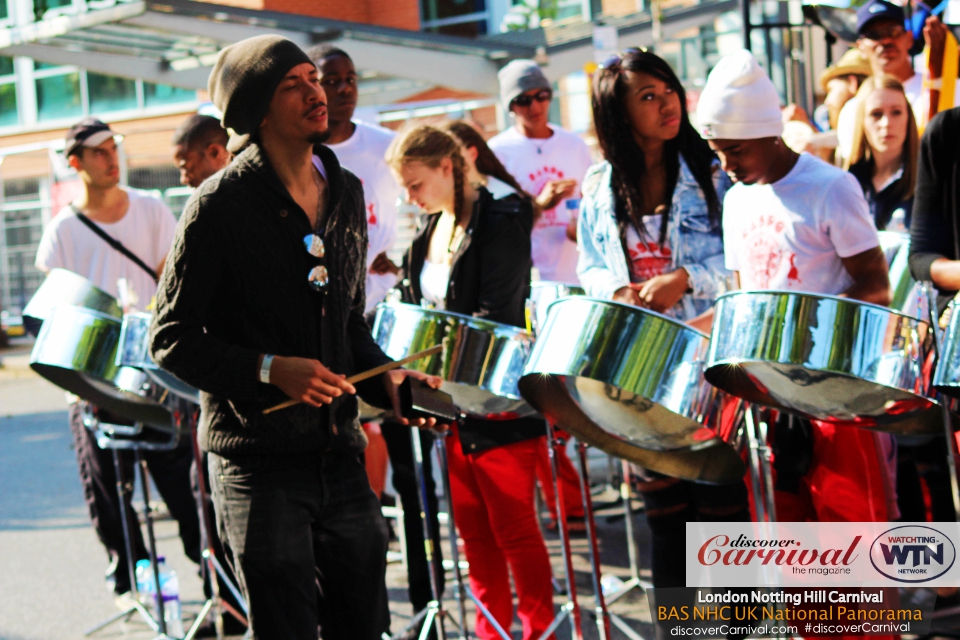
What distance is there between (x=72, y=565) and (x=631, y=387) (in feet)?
10.0

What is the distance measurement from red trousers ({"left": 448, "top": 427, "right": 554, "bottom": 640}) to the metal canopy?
536 cm

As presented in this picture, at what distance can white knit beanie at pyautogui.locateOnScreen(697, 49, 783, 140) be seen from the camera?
239 centimetres

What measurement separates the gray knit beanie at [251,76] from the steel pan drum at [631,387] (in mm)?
723

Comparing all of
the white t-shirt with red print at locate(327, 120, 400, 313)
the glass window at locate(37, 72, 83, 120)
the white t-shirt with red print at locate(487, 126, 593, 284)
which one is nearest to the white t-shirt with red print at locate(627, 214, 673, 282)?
the white t-shirt with red print at locate(327, 120, 400, 313)

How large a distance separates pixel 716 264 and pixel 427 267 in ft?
2.91

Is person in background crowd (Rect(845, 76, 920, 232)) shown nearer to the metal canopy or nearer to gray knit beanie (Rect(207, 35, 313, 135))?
gray knit beanie (Rect(207, 35, 313, 135))

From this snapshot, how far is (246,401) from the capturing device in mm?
1988

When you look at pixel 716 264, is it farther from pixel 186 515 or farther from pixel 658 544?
pixel 186 515

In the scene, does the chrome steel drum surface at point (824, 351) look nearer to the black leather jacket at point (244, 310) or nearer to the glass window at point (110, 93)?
the black leather jacket at point (244, 310)

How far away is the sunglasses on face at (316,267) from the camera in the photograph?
2.03 metres

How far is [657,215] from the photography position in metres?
2.66

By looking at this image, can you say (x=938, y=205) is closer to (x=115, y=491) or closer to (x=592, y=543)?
(x=592, y=543)

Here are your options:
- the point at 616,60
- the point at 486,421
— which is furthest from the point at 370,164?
the point at 616,60

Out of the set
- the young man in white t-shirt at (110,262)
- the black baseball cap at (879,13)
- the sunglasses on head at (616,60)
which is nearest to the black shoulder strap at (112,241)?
the young man in white t-shirt at (110,262)
